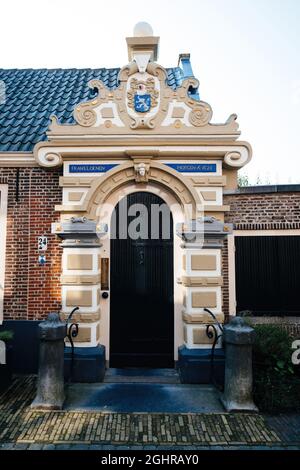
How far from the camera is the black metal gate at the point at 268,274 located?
20.4ft

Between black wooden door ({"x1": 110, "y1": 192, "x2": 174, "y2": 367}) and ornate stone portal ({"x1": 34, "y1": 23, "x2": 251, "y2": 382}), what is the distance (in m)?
0.19

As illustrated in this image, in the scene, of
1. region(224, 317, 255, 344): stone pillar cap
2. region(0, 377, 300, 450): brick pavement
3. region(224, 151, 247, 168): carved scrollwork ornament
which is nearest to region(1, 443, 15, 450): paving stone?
region(0, 377, 300, 450): brick pavement

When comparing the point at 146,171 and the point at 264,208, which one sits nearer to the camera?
the point at 146,171

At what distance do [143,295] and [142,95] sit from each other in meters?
3.88

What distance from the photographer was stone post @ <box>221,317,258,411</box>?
468 centimetres

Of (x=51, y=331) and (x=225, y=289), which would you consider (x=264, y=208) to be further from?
(x=51, y=331)

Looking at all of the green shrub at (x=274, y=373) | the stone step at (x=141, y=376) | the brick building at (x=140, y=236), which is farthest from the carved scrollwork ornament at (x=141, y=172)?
the stone step at (x=141, y=376)

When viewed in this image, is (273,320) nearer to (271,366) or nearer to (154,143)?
(271,366)

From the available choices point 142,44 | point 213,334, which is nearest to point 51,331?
point 213,334

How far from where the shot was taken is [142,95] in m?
6.05

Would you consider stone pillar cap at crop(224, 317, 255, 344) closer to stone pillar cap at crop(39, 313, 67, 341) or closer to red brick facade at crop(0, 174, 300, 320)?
red brick facade at crop(0, 174, 300, 320)

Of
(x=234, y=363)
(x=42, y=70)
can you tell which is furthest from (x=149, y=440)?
(x=42, y=70)

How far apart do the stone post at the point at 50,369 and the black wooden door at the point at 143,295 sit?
1421 mm

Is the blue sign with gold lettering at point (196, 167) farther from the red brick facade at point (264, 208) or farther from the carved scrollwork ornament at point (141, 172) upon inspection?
the red brick facade at point (264, 208)
